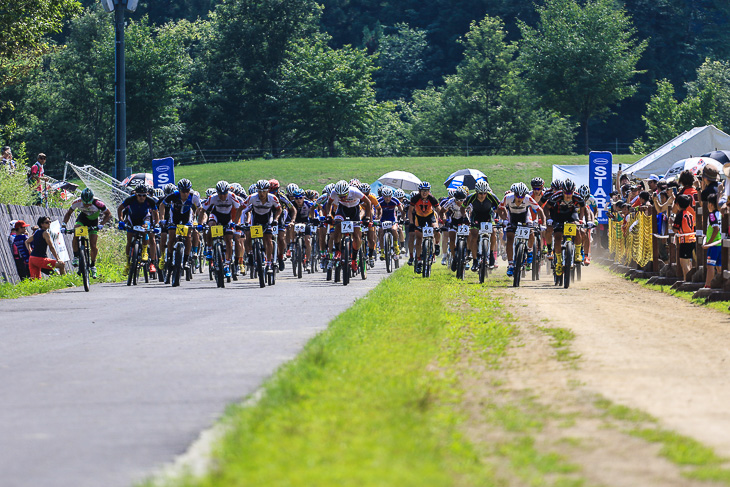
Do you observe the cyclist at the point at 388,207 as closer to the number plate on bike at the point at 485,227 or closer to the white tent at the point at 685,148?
the number plate on bike at the point at 485,227

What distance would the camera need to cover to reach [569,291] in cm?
1914

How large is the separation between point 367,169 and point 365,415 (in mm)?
59456

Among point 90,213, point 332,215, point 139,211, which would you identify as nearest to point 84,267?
point 90,213

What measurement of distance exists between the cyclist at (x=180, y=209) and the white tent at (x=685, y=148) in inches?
691

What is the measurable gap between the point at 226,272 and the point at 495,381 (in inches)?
529

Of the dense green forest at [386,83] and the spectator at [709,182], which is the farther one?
the dense green forest at [386,83]

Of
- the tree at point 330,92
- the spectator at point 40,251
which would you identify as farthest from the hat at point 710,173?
the tree at point 330,92

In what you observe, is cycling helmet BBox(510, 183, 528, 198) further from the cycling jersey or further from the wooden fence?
the wooden fence

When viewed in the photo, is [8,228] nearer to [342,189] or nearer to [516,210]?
[342,189]

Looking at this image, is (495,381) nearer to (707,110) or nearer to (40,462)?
(40,462)

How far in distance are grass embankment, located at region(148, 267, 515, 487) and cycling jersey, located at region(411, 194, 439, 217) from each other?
33.6 feet

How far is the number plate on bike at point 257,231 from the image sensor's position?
68.8 feet

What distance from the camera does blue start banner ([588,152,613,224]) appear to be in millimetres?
30516

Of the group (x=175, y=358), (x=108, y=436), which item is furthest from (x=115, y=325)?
(x=108, y=436)
